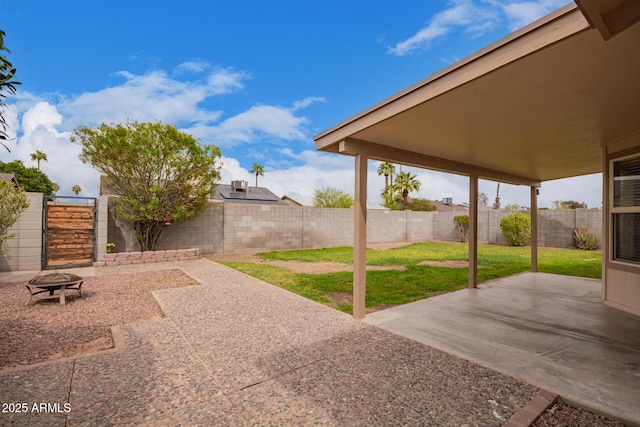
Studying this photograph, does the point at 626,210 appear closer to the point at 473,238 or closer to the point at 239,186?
the point at 473,238

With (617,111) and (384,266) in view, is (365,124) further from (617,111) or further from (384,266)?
(384,266)

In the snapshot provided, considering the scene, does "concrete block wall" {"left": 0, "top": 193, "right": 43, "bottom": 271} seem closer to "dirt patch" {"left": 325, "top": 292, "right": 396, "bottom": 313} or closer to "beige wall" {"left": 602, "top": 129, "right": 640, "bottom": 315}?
"dirt patch" {"left": 325, "top": 292, "right": 396, "bottom": 313}

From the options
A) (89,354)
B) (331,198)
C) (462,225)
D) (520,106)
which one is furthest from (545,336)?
(331,198)

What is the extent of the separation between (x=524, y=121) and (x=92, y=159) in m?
10.7

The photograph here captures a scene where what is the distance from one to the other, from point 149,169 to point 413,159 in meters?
8.19

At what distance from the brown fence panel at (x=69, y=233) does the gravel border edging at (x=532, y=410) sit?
1048 centimetres

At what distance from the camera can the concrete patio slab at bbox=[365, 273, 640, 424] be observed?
258cm

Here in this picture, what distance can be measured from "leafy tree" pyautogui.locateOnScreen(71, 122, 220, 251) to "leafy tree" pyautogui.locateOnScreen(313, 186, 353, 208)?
14.4 metres

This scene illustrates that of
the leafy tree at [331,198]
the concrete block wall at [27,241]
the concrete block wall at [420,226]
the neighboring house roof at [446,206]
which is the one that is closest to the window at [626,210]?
the concrete block wall at [27,241]

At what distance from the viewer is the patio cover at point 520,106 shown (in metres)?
1.99

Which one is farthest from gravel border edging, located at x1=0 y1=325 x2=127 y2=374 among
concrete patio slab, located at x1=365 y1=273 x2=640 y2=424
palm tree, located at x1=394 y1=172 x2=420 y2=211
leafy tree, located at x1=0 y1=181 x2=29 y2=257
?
palm tree, located at x1=394 y1=172 x2=420 y2=211

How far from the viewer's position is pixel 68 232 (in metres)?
8.73

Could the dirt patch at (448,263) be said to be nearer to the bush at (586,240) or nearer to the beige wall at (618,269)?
the beige wall at (618,269)

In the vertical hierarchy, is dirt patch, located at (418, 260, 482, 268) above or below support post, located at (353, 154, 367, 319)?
below
